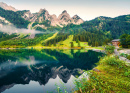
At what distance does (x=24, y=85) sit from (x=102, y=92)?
1708cm

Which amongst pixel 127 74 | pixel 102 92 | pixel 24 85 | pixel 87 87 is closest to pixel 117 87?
pixel 102 92

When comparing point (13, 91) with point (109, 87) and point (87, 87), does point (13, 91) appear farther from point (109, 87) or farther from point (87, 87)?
point (109, 87)

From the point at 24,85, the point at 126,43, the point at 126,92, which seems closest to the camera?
the point at 126,92

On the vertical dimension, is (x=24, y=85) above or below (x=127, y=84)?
below

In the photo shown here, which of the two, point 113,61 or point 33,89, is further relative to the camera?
point 113,61

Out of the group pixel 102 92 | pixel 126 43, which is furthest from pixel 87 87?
pixel 126 43

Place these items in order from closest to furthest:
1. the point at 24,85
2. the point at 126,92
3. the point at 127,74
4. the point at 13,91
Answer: the point at 126,92, the point at 127,74, the point at 13,91, the point at 24,85

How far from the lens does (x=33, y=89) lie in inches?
692

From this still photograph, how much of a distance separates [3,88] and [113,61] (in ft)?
91.0

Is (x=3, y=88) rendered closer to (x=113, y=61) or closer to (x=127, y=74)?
(x=127, y=74)

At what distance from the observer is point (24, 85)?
19.5 metres

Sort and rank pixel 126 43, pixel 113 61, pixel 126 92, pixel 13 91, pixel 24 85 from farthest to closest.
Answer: pixel 126 43 → pixel 113 61 → pixel 24 85 → pixel 13 91 → pixel 126 92

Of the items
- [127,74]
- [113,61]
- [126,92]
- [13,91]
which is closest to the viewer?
[126,92]

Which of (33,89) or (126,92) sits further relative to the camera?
(33,89)
